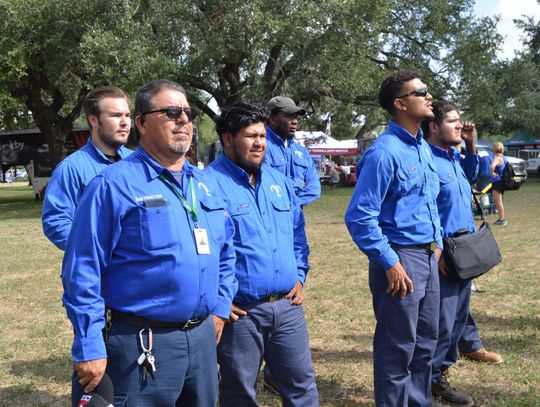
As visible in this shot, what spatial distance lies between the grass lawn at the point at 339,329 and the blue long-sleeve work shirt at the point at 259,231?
1.54 metres

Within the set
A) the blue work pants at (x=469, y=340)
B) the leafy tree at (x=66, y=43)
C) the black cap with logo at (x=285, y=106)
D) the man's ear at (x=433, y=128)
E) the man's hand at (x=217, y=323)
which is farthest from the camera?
the leafy tree at (x=66, y=43)

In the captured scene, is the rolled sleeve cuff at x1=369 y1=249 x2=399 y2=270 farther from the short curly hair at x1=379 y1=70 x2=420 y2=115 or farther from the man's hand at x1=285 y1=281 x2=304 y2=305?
the short curly hair at x1=379 y1=70 x2=420 y2=115

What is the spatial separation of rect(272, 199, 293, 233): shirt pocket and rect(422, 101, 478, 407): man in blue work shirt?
4.00 ft

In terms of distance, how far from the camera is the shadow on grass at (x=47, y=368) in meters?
4.96

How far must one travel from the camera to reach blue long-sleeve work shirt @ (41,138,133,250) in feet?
11.4

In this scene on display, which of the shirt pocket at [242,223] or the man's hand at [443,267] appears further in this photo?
the man's hand at [443,267]

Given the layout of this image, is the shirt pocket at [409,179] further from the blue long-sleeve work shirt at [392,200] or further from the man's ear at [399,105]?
the man's ear at [399,105]

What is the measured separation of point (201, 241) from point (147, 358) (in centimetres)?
51

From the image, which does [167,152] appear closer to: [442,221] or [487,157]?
[442,221]

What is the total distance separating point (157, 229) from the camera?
2.36 meters

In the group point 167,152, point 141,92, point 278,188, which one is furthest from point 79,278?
point 278,188

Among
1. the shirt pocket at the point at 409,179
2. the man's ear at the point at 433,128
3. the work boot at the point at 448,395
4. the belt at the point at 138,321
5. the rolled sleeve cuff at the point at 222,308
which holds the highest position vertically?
the man's ear at the point at 433,128

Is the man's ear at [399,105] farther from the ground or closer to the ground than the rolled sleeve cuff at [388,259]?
farther from the ground

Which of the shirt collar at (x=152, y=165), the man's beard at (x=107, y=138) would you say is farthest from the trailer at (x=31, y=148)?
the shirt collar at (x=152, y=165)
